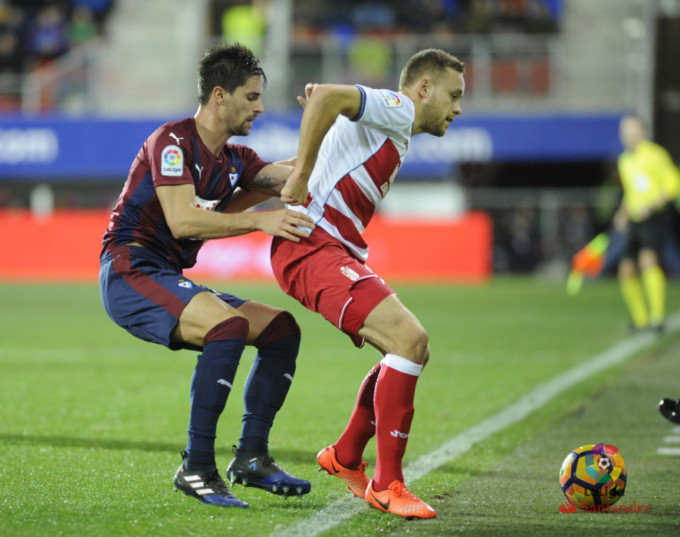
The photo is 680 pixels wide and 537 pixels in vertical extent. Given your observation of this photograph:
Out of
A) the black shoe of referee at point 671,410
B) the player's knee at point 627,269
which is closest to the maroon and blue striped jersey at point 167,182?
the black shoe of referee at point 671,410

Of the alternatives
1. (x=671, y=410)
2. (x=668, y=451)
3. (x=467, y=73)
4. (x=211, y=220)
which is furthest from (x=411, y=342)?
(x=467, y=73)

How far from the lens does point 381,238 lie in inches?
790

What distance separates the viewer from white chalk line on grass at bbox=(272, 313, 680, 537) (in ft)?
13.3

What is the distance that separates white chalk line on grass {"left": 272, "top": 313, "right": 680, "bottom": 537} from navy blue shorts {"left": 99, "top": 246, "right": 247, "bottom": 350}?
0.91 meters

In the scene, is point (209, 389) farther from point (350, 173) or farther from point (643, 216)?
point (643, 216)

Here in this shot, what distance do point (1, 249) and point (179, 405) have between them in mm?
14920

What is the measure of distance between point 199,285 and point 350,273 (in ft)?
2.10

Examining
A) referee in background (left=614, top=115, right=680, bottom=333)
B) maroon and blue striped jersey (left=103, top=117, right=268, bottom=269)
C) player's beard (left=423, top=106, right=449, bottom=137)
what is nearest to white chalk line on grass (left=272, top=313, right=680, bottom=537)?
referee in background (left=614, top=115, right=680, bottom=333)

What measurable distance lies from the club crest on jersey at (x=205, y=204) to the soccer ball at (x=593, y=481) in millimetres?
1838

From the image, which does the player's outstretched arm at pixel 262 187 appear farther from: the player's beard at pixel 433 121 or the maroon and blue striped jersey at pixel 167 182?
the player's beard at pixel 433 121

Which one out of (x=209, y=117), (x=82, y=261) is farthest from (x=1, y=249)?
(x=209, y=117)

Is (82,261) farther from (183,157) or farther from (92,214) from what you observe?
(183,157)

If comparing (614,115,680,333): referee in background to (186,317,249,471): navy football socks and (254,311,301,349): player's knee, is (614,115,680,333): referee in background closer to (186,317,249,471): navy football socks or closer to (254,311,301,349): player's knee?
(254,311,301,349): player's knee

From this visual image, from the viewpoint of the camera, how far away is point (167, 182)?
4.29 meters
